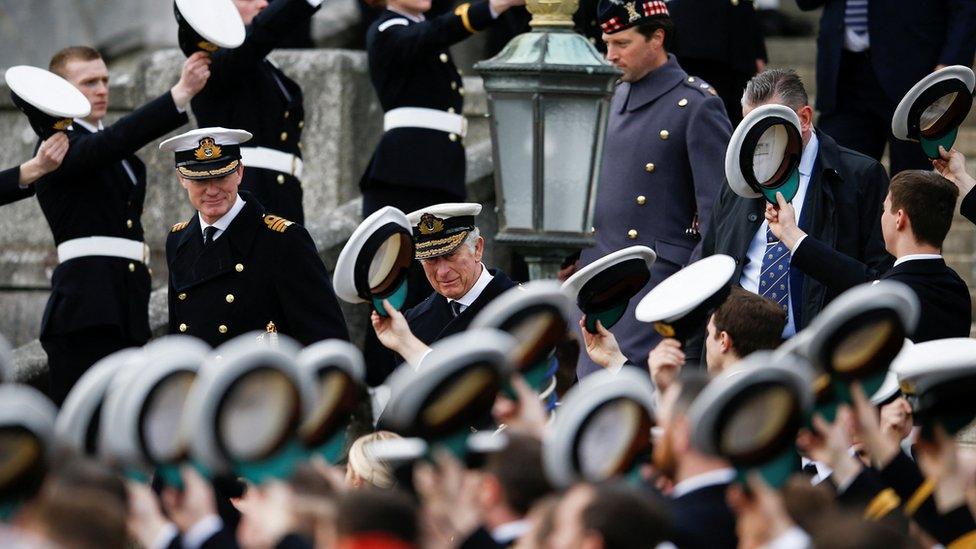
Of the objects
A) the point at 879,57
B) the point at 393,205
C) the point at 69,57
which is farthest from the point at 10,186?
the point at 879,57

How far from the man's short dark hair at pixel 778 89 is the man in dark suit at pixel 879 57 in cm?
165

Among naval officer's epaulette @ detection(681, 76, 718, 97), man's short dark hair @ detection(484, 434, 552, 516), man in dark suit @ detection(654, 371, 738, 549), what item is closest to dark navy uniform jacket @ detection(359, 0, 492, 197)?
naval officer's epaulette @ detection(681, 76, 718, 97)

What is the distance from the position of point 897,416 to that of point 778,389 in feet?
5.41

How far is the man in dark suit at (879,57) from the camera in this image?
999cm

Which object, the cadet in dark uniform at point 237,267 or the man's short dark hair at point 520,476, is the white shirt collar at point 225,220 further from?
the man's short dark hair at point 520,476

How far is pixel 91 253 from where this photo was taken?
946 cm

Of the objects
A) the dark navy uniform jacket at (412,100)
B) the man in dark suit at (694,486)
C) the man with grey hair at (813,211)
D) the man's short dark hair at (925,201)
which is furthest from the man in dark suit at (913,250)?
the dark navy uniform jacket at (412,100)

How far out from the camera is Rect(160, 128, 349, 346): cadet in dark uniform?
8148mm

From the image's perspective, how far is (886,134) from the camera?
33.9 ft

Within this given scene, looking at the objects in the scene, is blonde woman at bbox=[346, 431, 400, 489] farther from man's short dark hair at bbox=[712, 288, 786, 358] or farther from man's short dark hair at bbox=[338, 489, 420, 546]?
man's short dark hair at bbox=[338, 489, 420, 546]

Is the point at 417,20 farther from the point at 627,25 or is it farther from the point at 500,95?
the point at 500,95

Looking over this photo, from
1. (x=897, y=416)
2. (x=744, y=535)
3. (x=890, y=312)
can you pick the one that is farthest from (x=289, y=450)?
(x=897, y=416)

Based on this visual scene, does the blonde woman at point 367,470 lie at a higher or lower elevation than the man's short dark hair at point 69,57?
lower

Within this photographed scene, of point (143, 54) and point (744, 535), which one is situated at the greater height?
point (744, 535)
